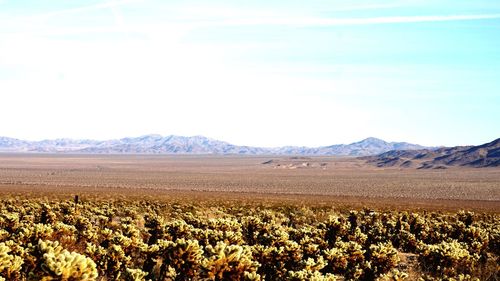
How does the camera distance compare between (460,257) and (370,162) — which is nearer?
(460,257)

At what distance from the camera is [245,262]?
948 cm

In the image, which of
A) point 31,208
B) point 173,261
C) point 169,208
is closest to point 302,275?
point 173,261

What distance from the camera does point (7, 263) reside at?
345 inches

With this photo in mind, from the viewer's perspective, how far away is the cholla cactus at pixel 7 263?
28.1 feet

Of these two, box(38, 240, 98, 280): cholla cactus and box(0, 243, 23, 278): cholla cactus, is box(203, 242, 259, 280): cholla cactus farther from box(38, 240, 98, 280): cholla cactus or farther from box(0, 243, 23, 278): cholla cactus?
box(0, 243, 23, 278): cholla cactus

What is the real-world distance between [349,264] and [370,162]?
160766 mm

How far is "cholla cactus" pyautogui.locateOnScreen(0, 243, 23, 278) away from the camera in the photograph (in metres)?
8.57

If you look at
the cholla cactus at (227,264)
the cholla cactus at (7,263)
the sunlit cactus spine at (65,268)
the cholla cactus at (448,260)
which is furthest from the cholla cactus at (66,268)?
the cholla cactus at (448,260)

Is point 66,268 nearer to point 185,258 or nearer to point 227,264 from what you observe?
point 227,264

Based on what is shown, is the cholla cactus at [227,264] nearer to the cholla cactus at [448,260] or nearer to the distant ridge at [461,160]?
the cholla cactus at [448,260]

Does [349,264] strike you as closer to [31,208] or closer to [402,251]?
[402,251]

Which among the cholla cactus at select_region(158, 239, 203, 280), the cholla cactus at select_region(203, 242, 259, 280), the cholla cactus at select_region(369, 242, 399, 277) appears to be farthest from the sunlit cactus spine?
the cholla cactus at select_region(369, 242, 399, 277)

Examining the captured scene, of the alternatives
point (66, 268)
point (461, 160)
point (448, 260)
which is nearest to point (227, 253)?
point (66, 268)

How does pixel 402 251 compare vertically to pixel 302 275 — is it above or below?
below
